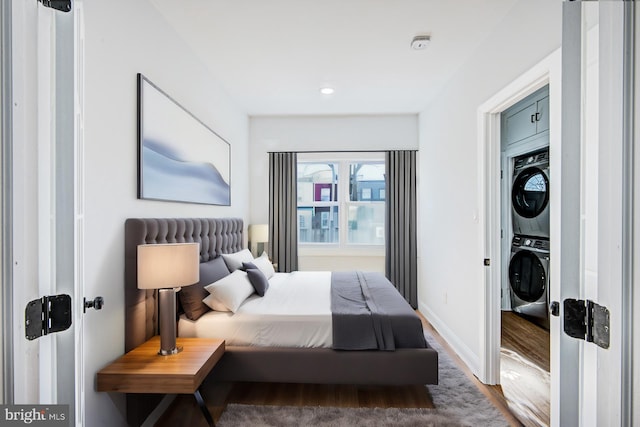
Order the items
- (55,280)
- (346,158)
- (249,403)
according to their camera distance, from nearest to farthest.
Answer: (55,280)
(249,403)
(346,158)

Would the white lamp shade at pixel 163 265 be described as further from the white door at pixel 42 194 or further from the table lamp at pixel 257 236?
the table lamp at pixel 257 236

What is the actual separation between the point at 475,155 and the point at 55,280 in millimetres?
2767

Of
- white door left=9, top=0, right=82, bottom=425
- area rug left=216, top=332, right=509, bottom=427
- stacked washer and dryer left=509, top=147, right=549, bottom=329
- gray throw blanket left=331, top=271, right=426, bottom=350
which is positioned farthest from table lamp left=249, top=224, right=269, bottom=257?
white door left=9, top=0, right=82, bottom=425

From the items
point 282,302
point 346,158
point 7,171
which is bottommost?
point 282,302

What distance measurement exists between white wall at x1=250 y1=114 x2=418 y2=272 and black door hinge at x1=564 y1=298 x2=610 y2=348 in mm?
3652

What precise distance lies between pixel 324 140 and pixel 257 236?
5.41 ft

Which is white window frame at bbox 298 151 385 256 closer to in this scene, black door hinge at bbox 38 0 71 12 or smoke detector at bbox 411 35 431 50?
smoke detector at bbox 411 35 431 50

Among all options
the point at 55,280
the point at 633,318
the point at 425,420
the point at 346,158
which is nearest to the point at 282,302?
the point at 425,420

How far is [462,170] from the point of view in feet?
9.50

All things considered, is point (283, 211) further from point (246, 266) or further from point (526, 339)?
point (526, 339)

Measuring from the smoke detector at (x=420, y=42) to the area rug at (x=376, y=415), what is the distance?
2.67 metres

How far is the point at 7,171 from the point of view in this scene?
74 centimetres

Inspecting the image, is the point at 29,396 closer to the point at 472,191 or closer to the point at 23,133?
the point at 23,133

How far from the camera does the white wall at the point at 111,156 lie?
5.02ft
